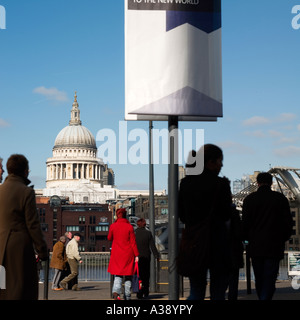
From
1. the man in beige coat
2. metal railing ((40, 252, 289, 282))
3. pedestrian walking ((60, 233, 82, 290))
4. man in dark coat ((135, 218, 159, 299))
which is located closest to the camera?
the man in beige coat

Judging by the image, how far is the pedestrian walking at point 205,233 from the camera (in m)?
6.36

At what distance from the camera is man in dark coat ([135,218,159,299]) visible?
1512 cm

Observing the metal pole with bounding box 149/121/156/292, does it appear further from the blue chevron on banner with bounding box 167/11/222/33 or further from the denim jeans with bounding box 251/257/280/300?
the blue chevron on banner with bounding box 167/11/222/33

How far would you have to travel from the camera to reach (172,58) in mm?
6656

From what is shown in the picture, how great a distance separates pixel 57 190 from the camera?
18688 centimetres

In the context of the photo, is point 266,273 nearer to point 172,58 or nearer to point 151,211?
point 172,58

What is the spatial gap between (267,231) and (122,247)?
171 inches

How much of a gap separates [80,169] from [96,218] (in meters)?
62.2

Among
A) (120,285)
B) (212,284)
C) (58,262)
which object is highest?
(212,284)

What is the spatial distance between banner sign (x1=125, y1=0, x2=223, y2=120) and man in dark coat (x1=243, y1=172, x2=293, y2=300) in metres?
2.07

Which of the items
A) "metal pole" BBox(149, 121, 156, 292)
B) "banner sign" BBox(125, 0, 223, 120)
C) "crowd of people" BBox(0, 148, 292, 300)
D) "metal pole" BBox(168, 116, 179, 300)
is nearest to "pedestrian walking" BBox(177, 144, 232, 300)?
"crowd of people" BBox(0, 148, 292, 300)

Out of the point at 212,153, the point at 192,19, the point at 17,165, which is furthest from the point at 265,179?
the point at 17,165

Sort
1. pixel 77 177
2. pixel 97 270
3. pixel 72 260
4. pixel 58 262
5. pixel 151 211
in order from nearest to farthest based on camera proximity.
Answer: pixel 151 211, pixel 72 260, pixel 58 262, pixel 97 270, pixel 77 177

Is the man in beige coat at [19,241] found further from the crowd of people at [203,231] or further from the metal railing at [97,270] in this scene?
the metal railing at [97,270]
